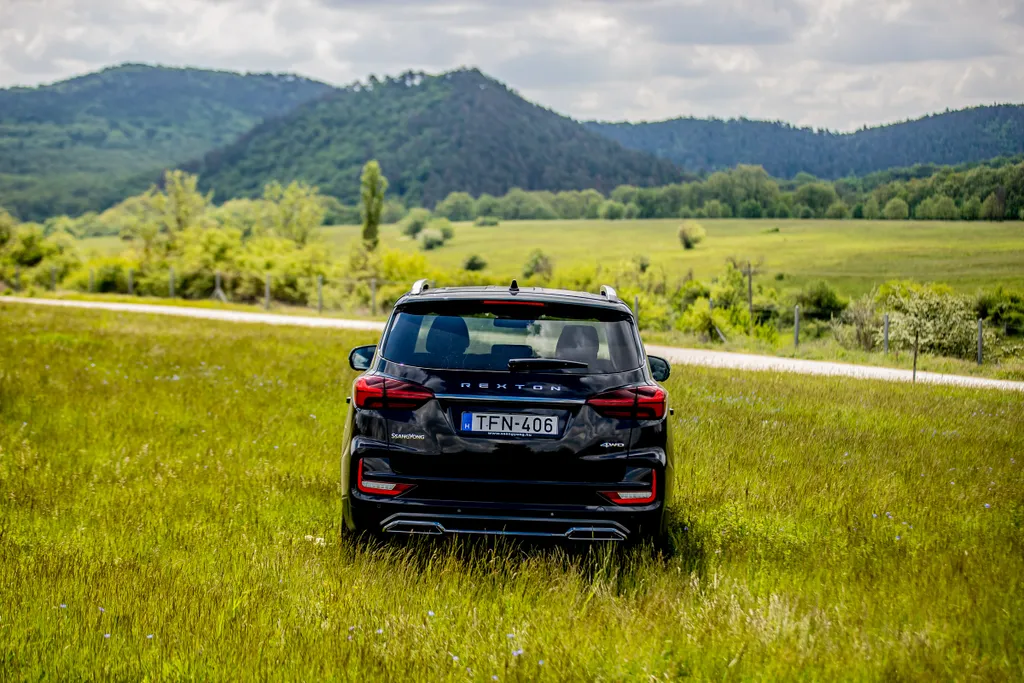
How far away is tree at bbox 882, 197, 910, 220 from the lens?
4391 cm

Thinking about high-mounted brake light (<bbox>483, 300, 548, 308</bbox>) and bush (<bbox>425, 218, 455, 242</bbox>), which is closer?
high-mounted brake light (<bbox>483, 300, 548, 308</bbox>)

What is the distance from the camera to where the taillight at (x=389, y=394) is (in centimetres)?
526

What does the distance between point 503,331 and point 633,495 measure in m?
1.16

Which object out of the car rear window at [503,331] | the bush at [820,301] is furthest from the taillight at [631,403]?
the bush at [820,301]

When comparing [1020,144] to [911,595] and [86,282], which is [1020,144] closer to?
[911,595]

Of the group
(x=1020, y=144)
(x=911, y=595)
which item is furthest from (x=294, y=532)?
(x=1020, y=144)

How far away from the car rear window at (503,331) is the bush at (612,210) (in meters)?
134

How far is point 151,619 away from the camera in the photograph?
4.49m

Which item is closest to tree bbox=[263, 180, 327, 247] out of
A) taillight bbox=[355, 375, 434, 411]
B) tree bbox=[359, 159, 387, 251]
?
tree bbox=[359, 159, 387, 251]

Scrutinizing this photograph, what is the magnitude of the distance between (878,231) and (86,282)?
1612 inches

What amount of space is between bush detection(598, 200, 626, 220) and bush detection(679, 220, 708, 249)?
4760cm

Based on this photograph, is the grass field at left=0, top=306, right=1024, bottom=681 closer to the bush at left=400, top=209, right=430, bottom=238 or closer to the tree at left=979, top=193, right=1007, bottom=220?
the tree at left=979, top=193, right=1007, bottom=220

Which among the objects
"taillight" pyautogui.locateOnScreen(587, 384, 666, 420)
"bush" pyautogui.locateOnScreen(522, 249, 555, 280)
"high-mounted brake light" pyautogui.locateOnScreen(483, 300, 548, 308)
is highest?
"high-mounted brake light" pyautogui.locateOnScreen(483, 300, 548, 308)

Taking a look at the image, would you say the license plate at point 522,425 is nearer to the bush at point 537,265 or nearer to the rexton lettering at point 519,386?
the rexton lettering at point 519,386
